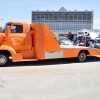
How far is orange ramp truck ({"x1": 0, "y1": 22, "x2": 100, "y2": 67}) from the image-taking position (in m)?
10.4

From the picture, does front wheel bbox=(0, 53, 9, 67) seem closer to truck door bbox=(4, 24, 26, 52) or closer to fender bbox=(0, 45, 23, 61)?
fender bbox=(0, 45, 23, 61)

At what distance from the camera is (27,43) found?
10734mm

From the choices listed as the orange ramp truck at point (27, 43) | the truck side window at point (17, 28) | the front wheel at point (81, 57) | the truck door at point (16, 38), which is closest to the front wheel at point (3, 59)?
the orange ramp truck at point (27, 43)

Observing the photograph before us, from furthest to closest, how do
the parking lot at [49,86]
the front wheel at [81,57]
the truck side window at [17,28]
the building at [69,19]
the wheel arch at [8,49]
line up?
the building at [69,19], the front wheel at [81,57], the truck side window at [17,28], the wheel arch at [8,49], the parking lot at [49,86]

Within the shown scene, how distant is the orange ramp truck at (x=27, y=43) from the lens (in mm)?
10352

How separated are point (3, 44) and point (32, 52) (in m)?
1.48

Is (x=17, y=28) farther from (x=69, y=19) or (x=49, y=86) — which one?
(x=69, y=19)

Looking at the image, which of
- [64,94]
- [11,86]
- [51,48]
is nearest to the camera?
[64,94]

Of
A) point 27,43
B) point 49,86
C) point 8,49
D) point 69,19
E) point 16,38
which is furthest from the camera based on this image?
point 69,19

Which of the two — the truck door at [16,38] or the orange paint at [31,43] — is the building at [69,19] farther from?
the truck door at [16,38]

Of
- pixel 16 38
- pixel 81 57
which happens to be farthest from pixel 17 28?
pixel 81 57

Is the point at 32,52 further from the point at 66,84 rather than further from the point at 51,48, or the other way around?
the point at 66,84

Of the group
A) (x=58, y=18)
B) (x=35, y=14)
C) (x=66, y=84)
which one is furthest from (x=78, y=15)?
(x=66, y=84)

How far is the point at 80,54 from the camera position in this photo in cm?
1218
